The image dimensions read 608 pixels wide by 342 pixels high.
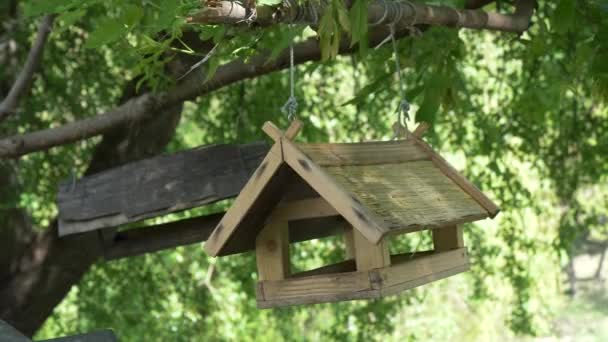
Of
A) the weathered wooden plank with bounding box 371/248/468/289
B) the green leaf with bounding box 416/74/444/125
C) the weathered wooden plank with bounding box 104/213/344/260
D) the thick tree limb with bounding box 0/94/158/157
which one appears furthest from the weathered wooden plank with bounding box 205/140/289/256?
the weathered wooden plank with bounding box 104/213/344/260

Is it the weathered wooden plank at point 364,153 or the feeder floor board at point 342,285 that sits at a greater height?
the weathered wooden plank at point 364,153

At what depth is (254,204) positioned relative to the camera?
190cm

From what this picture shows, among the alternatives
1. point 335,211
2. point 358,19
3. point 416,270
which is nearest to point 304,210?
point 335,211

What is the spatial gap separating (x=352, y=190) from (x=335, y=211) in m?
0.06

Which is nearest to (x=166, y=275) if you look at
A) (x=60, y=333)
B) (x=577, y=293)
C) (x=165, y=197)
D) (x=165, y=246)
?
(x=60, y=333)

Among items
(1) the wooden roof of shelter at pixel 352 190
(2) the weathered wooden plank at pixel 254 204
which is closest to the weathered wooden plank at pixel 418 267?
(1) the wooden roof of shelter at pixel 352 190

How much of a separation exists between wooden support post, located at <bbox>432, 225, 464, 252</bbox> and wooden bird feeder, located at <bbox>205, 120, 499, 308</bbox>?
0.85 ft

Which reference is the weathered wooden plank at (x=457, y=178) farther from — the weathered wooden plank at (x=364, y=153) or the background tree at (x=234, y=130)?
the background tree at (x=234, y=130)

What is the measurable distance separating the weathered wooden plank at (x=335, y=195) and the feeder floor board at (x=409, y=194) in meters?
0.03

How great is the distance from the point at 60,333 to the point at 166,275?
677 mm

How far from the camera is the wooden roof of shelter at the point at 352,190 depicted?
183 cm

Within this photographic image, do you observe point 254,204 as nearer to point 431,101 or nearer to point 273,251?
point 273,251

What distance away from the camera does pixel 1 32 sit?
179 inches

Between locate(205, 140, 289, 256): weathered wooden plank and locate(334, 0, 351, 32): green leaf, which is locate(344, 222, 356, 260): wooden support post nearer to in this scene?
locate(205, 140, 289, 256): weathered wooden plank
